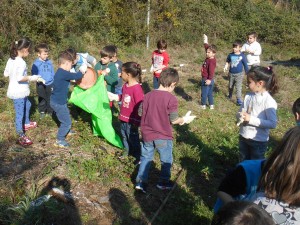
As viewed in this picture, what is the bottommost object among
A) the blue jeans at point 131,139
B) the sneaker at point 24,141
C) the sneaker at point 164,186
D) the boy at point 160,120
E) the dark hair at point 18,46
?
the sneaker at point 164,186

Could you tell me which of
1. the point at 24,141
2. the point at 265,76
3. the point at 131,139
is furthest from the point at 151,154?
the point at 24,141

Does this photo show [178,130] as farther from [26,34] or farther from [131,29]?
[131,29]

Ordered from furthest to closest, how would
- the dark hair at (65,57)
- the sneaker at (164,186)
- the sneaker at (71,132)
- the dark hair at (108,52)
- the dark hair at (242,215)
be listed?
the dark hair at (108,52) → the sneaker at (71,132) → the dark hair at (65,57) → the sneaker at (164,186) → the dark hair at (242,215)

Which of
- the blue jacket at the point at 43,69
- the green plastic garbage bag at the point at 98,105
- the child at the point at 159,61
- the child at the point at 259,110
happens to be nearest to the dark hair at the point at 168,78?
the child at the point at 259,110

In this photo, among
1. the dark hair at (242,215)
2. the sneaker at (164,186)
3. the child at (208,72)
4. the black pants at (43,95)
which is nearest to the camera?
the dark hair at (242,215)

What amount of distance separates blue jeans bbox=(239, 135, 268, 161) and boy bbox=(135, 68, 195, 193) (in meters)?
0.74

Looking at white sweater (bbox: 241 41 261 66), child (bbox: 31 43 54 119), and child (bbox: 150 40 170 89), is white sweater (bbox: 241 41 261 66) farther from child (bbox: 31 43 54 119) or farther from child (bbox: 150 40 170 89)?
child (bbox: 31 43 54 119)

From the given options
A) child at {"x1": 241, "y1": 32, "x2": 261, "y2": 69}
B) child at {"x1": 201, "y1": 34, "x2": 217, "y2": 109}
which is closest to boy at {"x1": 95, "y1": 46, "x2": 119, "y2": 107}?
child at {"x1": 201, "y1": 34, "x2": 217, "y2": 109}

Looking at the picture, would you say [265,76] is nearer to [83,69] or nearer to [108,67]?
[83,69]

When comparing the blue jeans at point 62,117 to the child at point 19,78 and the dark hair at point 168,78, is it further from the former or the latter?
the dark hair at point 168,78

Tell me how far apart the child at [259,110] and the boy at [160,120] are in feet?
2.34

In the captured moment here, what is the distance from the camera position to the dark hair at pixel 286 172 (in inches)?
68.9

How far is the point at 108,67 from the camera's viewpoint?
602cm

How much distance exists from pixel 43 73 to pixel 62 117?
1.27m
